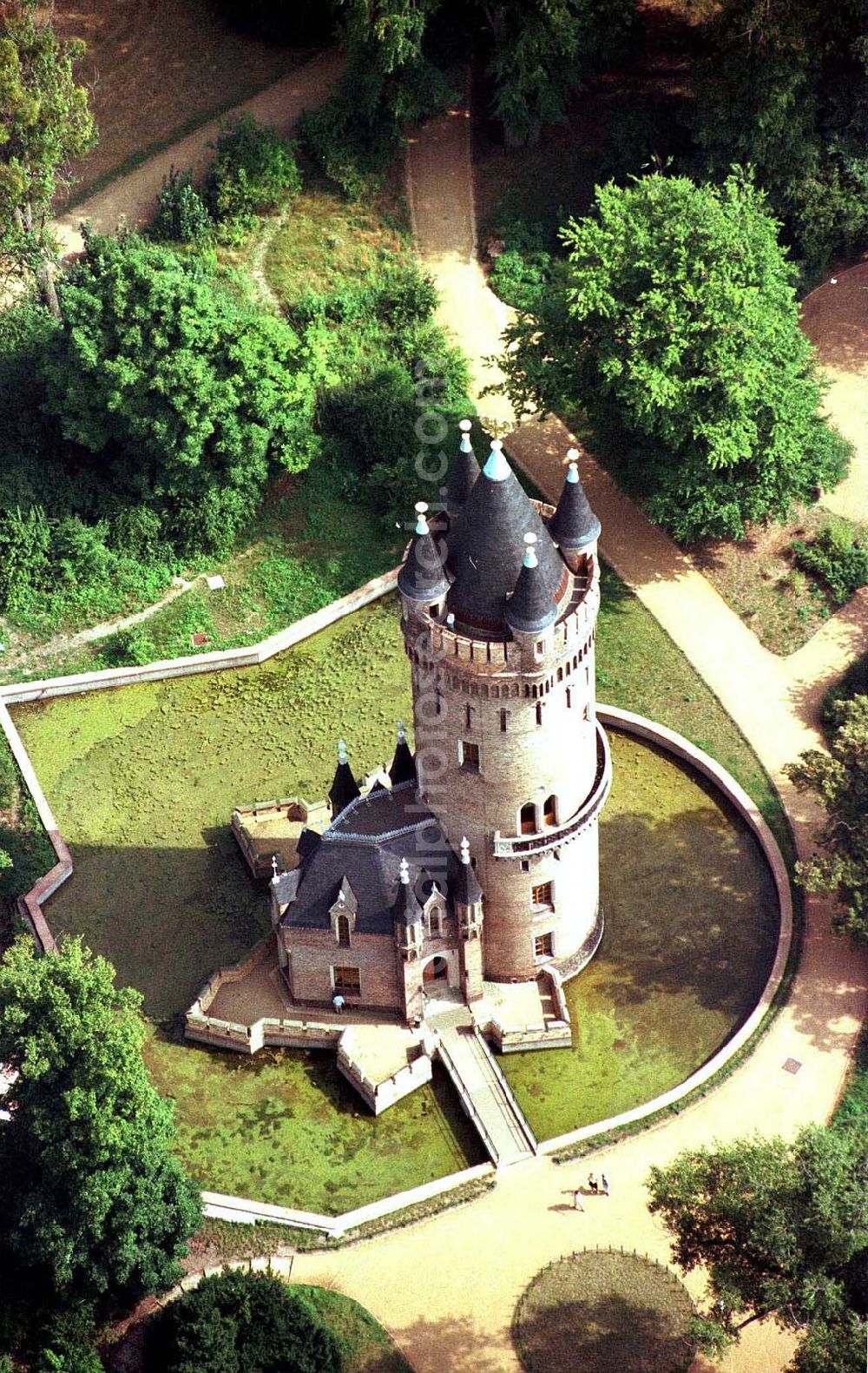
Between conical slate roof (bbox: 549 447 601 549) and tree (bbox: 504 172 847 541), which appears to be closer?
conical slate roof (bbox: 549 447 601 549)

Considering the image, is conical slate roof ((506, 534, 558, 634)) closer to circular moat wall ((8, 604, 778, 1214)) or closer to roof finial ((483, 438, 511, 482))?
roof finial ((483, 438, 511, 482))

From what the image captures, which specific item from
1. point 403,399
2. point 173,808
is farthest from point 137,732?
point 403,399

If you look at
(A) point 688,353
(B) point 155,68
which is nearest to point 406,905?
(A) point 688,353

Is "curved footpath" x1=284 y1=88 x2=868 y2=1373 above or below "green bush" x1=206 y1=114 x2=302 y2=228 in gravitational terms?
below

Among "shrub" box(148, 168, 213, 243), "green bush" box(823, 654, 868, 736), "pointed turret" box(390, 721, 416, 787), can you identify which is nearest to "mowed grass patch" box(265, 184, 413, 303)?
"shrub" box(148, 168, 213, 243)

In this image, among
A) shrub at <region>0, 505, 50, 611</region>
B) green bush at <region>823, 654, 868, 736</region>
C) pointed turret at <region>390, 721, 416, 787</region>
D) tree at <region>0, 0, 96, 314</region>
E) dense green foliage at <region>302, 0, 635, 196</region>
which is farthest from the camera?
dense green foliage at <region>302, 0, 635, 196</region>

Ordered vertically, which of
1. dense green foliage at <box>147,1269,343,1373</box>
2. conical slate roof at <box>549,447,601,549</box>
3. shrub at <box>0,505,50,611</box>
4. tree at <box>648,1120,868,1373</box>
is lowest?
dense green foliage at <box>147,1269,343,1373</box>

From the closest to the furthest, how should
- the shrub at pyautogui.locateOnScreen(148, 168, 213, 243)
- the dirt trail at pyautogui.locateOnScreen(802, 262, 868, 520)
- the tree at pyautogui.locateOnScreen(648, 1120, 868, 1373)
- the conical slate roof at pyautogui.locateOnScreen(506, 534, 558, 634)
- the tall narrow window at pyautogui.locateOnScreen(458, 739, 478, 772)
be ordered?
1. the tree at pyautogui.locateOnScreen(648, 1120, 868, 1373)
2. the conical slate roof at pyautogui.locateOnScreen(506, 534, 558, 634)
3. the tall narrow window at pyautogui.locateOnScreen(458, 739, 478, 772)
4. the dirt trail at pyautogui.locateOnScreen(802, 262, 868, 520)
5. the shrub at pyautogui.locateOnScreen(148, 168, 213, 243)

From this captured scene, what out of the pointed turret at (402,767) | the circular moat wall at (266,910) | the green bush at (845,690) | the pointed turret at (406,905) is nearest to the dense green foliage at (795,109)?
the green bush at (845,690)

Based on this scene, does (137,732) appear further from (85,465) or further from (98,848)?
(85,465)
